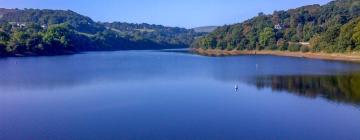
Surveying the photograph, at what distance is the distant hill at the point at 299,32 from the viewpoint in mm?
71438

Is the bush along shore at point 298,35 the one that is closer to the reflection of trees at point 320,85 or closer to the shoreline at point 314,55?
Answer: the shoreline at point 314,55

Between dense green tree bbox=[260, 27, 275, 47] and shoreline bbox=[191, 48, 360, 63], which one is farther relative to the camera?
dense green tree bbox=[260, 27, 275, 47]

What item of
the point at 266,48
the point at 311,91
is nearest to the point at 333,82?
the point at 311,91

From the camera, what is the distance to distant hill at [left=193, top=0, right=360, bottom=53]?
2813 inches

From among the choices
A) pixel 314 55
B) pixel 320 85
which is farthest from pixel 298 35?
pixel 320 85

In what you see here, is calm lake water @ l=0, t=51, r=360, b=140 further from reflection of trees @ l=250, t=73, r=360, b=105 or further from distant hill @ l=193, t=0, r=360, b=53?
distant hill @ l=193, t=0, r=360, b=53

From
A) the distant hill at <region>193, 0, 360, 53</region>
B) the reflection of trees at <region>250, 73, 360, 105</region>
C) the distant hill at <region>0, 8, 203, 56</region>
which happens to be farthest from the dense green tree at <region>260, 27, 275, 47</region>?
the reflection of trees at <region>250, 73, 360, 105</region>

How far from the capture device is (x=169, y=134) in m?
20.1

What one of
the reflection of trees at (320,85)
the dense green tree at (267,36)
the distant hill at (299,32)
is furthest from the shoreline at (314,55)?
the reflection of trees at (320,85)

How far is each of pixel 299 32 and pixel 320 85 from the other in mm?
57011

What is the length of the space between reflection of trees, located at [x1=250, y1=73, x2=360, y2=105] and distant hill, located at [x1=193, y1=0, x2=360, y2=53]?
27301 mm

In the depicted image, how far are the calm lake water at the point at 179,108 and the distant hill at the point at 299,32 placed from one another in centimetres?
3081

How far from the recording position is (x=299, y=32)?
91625 mm

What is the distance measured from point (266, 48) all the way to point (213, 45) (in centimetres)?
2059
